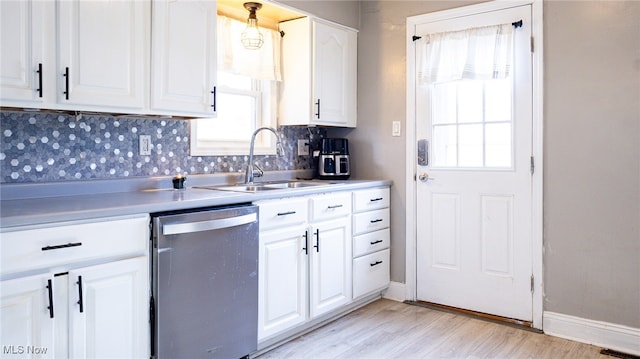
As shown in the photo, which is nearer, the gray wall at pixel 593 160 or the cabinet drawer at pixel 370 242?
the gray wall at pixel 593 160

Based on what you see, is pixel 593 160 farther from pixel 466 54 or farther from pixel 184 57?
pixel 184 57

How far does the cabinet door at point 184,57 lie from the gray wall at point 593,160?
6.53 feet

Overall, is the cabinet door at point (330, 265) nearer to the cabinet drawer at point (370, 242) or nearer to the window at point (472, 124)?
the cabinet drawer at point (370, 242)

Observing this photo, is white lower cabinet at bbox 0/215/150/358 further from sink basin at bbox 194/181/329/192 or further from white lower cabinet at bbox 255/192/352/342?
sink basin at bbox 194/181/329/192

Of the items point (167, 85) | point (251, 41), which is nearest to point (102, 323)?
point (167, 85)

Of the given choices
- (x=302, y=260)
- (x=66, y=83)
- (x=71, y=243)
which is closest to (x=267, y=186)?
(x=302, y=260)

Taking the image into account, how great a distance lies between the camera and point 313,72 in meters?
3.25

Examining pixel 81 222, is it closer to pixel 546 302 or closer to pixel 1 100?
pixel 1 100

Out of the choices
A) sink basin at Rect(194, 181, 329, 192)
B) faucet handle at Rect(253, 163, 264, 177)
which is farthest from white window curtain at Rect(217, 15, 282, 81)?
sink basin at Rect(194, 181, 329, 192)

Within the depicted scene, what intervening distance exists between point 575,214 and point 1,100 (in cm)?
292

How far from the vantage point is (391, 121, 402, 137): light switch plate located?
137 inches

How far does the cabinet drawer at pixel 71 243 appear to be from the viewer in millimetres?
1562

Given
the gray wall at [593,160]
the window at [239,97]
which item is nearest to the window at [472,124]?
the gray wall at [593,160]

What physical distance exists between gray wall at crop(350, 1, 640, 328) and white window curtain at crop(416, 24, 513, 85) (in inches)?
10.1
